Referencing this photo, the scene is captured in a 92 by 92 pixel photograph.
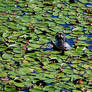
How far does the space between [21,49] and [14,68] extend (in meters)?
0.93

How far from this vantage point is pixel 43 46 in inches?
342

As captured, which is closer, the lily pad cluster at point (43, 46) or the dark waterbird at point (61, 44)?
the lily pad cluster at point (43, 46)

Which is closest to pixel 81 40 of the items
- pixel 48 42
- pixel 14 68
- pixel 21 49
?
pixel 48 42

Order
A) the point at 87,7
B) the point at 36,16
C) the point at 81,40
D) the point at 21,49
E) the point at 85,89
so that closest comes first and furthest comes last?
the point at 85,89, the point at 21,49, the point at 81,40, the point at 36,16, the point at 87,7

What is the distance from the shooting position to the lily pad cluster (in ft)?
23.6

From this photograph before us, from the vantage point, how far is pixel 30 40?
8906 mm

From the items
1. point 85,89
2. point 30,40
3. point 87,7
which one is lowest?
point 85,89

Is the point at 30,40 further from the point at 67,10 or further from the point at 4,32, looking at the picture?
the point at 67,10

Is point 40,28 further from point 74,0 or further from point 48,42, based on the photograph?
point 74,0

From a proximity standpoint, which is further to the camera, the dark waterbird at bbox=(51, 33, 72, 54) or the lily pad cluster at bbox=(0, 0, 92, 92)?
the dark waterbird at bbox=(51, 33, 72, 54)

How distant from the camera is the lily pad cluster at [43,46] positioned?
7207mm

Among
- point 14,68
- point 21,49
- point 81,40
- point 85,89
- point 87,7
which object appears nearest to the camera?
point 85,89

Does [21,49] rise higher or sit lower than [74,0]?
lower

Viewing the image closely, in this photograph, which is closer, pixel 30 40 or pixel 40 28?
pixel 30 40
